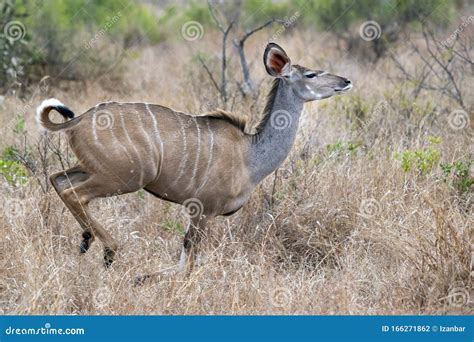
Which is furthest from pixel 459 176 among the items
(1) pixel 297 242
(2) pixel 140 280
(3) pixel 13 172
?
(3) pixel 13 172

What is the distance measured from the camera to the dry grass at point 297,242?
4496mm

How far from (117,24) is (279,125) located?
6995 mm

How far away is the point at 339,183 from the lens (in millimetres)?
5805

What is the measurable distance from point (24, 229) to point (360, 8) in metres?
7.99

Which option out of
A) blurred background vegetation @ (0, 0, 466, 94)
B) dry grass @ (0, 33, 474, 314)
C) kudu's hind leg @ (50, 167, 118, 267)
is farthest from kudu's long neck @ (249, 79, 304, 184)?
blurred background vegetation @ (0, 0, 466, 94)

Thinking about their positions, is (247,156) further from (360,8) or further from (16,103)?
(360,8)

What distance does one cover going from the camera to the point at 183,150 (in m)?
5.06

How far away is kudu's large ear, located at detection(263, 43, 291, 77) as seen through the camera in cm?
538

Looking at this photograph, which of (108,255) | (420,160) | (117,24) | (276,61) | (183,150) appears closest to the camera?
(108,255)

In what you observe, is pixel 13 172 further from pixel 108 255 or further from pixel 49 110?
pixel 108 255

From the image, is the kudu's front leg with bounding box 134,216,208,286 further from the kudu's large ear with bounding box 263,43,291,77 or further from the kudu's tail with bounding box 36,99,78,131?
the kudu's large ear with bounding box 263,43,291,77
